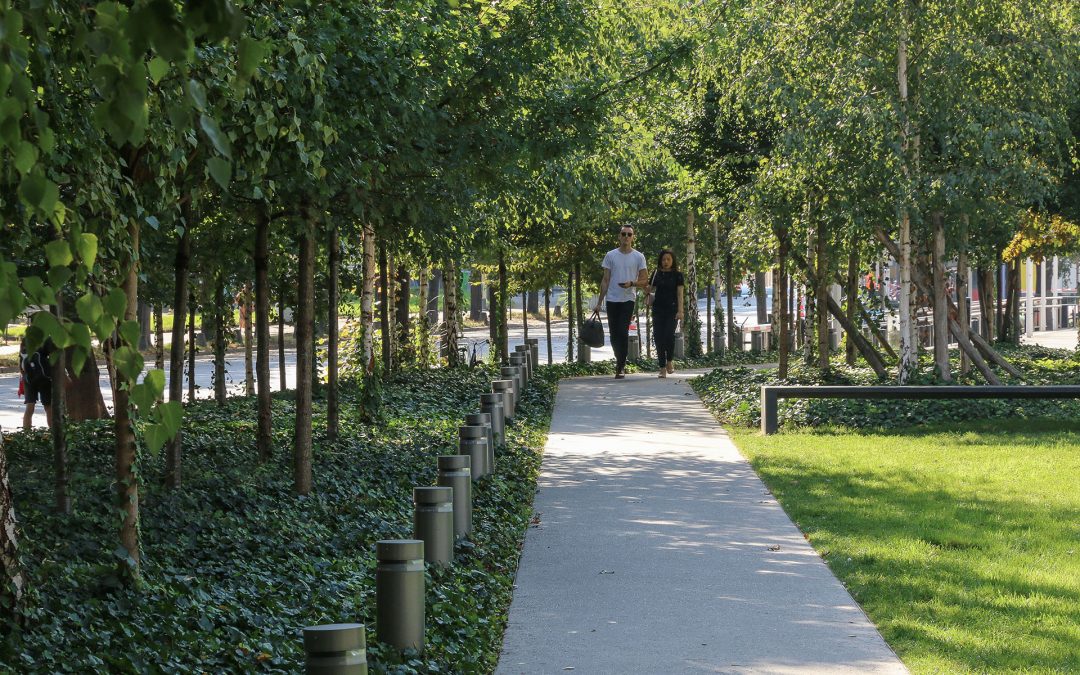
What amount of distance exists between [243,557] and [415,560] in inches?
86.4

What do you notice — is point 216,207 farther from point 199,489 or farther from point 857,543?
point 857,543

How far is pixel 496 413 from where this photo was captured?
13.1 meters

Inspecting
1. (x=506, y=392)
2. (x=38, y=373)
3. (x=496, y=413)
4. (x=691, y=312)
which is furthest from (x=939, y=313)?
(x=691, y=312)

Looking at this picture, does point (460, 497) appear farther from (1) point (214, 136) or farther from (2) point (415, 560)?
(1) point (214, 136)

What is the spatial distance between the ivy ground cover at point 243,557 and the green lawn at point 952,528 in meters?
2.02

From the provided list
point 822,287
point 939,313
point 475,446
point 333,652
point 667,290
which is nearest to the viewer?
point 333,652

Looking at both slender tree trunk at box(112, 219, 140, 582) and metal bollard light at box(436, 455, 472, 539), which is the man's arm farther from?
slender tree trunk at box(112, 219, 140, 582)

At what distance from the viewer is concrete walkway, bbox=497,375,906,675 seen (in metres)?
5.85

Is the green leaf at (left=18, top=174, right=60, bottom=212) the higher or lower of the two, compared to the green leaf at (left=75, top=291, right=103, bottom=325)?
higher

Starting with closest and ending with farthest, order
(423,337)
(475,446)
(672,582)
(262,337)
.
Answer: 1. (672,582)
2. (475,446)
3. (262,337)
4. (423,337)

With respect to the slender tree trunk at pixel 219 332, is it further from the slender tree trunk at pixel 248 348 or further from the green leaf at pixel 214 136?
the green leaf at pixel 214 136

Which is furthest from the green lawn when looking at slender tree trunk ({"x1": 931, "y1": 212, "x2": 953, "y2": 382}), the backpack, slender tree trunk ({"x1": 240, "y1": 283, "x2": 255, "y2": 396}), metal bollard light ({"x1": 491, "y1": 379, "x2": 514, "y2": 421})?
slender tree trunk ({"x1": 240, "y1": 283, "x2": 255, "y2": 396})

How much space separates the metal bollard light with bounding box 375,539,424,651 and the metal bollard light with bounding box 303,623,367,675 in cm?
127

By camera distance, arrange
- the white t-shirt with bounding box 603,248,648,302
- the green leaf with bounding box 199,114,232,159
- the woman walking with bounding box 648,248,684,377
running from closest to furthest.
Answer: the green leaf with bounding box 199,114,232,159 < the white t-shirt with bounding box 603,248,648,302 < the woman walking with bounding box 648,248,684,377
